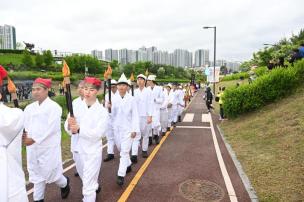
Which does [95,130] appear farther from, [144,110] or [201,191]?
[144,110]

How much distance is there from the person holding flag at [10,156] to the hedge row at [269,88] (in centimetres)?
1185

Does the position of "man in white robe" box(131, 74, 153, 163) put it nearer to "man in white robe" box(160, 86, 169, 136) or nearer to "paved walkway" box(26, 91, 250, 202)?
"paved walkway" box(26, 91, 250, 202)

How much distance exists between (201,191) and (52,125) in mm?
3062

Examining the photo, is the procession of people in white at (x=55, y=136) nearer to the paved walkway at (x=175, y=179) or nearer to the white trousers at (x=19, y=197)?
the white trousers at (x=19, y=197)

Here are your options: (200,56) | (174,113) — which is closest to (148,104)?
(174,113)

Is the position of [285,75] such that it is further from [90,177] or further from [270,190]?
[90,177]

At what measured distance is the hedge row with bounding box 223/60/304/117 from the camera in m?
12.8

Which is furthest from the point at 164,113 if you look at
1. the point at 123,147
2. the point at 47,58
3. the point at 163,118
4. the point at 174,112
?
the point at 47,58

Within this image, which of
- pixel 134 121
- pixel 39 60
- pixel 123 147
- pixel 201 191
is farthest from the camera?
pixel 39 60

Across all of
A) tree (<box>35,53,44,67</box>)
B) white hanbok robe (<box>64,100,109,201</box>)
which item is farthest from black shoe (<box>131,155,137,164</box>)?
tree (<box>35,53,44,67</box>)

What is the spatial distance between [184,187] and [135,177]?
115cm

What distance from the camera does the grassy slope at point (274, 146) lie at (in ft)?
18.0

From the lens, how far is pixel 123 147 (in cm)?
582

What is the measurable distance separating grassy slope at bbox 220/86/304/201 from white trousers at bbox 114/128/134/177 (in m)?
2.63
